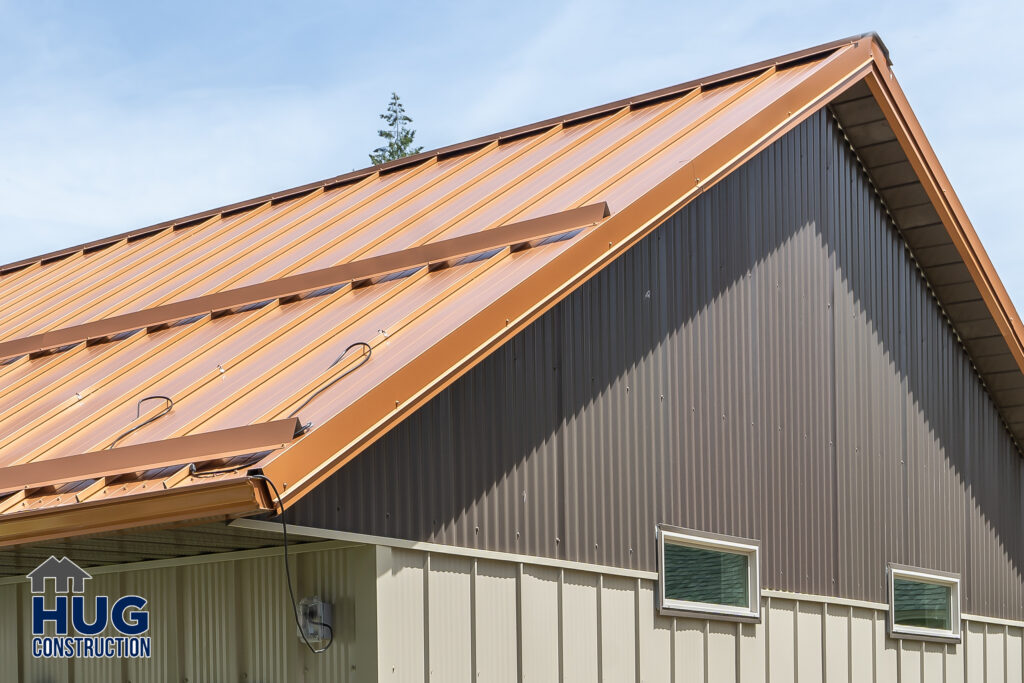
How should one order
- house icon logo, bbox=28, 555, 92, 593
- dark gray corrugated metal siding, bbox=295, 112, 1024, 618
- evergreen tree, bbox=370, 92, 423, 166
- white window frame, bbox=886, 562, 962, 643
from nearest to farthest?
dark gray corrugated metal siding, bbox=295, 112, 1024, 618 → house icon logo, bbox=28, 555, 92, 593 → white window frame, bbox=886, 562, 962, 643 → evergreen tree, bbox=370, 92, 423, 166

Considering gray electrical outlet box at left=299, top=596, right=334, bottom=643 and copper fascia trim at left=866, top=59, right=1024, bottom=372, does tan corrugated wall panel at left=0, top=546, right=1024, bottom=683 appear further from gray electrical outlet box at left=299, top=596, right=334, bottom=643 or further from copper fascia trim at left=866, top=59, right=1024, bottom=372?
copper fascia trim at left=866, top=59, right=1024, bottom=372

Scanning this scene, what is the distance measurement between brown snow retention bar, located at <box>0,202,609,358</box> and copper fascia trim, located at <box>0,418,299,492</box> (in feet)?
8.43

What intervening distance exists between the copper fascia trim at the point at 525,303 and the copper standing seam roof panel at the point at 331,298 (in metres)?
0.01

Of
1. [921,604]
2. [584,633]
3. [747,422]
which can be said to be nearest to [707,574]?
[747,422]

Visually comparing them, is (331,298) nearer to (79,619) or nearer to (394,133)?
(79,619)

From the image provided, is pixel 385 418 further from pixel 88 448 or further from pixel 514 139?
pixel 514 139

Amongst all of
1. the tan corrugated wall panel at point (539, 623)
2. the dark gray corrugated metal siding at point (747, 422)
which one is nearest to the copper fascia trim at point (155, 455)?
the dark gray corrugated metal siding at point (747, 422)

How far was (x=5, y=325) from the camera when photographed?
12.4 m

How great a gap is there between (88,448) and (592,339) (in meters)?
3.22

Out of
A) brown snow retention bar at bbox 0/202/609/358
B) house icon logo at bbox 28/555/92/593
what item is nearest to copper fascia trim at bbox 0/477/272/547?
house icon logo at bbox 28/555/92/593

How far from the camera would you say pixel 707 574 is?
32.5 ft

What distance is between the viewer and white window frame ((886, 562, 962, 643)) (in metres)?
12.1

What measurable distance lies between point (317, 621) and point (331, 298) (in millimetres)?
2525

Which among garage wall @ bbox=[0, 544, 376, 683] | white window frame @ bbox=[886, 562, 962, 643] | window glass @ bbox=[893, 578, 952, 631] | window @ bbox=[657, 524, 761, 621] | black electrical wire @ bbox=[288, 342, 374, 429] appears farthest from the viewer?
window glass @ bbox=[893, 578, 952, 631]
